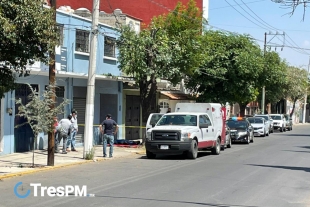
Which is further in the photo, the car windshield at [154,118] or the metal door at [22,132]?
the car windshield at [154,118]

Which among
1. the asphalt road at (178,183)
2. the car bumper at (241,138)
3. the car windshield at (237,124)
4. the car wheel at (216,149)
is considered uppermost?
the car windshield at (237,124)

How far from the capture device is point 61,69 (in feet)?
83.5

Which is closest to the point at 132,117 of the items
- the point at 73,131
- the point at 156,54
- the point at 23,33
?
the point at 156,54

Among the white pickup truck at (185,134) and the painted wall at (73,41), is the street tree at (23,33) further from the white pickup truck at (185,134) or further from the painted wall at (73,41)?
the painted wall at (73,41)

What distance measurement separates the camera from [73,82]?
2664 cm

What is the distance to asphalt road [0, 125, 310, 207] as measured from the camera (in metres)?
11.3

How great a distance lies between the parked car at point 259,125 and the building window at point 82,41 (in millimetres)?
19491

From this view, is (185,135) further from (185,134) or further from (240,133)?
(240,133)

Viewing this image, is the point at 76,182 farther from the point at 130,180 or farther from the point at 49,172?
the point at 49,172

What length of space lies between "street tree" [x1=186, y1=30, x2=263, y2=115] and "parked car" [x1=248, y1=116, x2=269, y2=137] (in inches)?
117

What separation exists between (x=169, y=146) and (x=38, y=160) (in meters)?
5.15

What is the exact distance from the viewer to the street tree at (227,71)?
126ft

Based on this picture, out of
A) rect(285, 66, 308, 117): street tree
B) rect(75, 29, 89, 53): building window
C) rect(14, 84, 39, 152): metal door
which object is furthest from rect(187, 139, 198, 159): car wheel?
rect(285, 66, 308, 117): street tree

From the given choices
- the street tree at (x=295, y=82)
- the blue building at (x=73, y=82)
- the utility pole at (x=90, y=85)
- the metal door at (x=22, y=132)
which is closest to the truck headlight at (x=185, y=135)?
the utility pole at (x=90, y=85)
